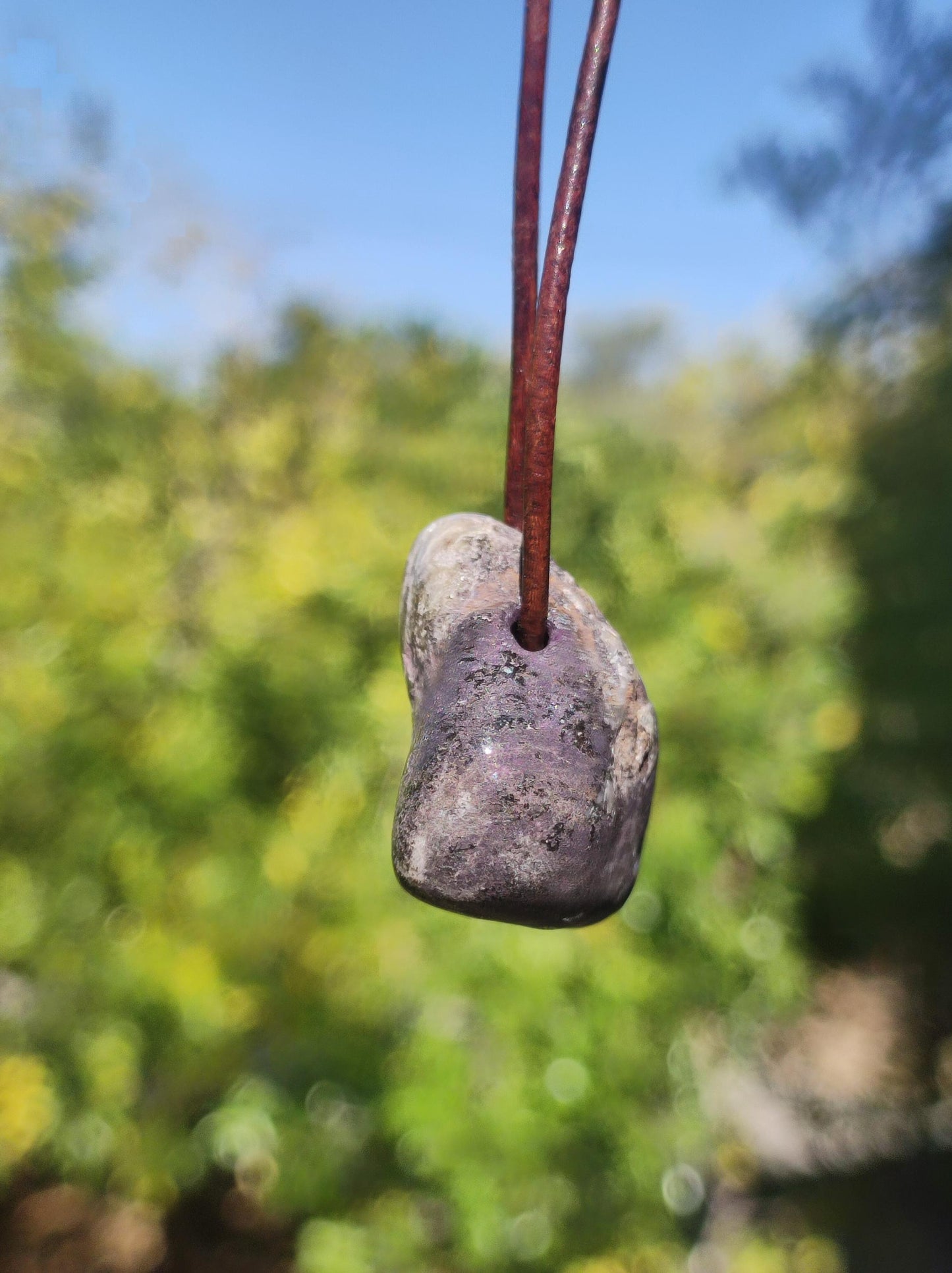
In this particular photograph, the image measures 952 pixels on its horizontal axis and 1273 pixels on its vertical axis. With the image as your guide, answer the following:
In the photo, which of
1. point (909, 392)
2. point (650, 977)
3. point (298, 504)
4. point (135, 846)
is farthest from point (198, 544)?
point (909, 392)

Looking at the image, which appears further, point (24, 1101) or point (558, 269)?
point (24, 1101)

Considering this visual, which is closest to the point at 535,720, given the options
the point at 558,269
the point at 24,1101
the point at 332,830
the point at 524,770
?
the point at 524,770

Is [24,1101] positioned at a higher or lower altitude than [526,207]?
lower

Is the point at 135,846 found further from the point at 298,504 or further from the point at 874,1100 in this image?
the point at 874,1100

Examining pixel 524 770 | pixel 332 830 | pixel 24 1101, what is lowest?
pixel 24 1101

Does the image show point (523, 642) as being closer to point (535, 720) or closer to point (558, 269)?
point (535, 720)

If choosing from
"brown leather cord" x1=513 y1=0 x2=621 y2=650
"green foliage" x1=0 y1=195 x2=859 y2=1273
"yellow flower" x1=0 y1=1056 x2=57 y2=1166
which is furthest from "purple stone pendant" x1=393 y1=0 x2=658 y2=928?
"yellow flower" x1=0 y1=1056 x2=57 y2=1166
